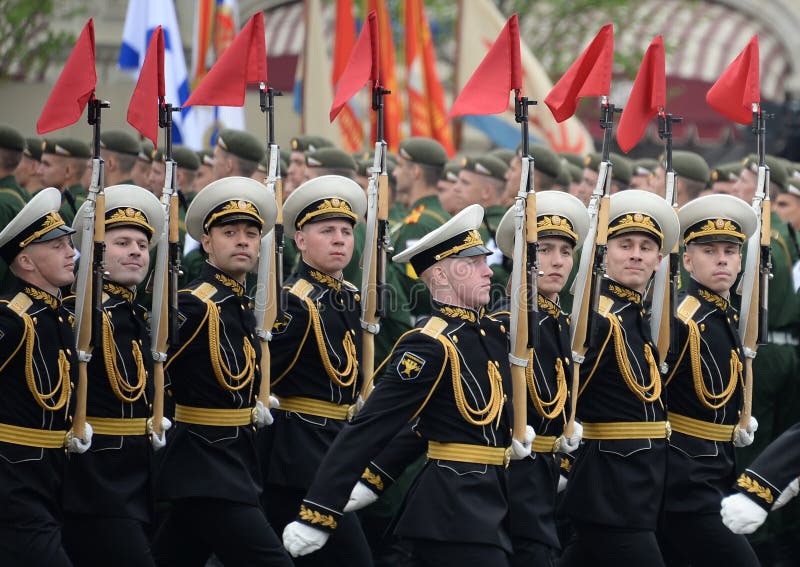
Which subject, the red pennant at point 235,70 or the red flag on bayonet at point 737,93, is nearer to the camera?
the red pennant at point 235,70

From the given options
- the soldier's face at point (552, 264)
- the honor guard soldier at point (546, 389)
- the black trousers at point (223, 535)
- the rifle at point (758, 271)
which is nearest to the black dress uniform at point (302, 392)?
the black trousers at point (223, 535)

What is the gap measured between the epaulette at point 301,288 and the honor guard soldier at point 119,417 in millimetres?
782

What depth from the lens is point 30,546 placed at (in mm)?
5906

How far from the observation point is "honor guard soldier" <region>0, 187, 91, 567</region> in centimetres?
594

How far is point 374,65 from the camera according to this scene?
24.9 ft

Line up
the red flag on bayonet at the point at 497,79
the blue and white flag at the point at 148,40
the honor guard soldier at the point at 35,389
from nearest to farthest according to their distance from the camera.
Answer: the honor guard soldier at the point at 35,389 → the red flag on bayonet at the point at 497,79 → the blue and white flag at the point at 148,40

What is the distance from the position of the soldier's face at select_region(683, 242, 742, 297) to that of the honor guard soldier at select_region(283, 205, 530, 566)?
1.50 metres

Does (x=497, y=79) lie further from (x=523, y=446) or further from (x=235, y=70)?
(x=523, y=446)

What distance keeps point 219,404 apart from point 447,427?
4.00 ft

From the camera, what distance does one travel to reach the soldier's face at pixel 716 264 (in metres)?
7.25

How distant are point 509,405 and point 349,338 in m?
1.42

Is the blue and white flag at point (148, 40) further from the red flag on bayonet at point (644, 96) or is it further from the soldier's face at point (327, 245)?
the red flag on bayonet at point (644, 96)

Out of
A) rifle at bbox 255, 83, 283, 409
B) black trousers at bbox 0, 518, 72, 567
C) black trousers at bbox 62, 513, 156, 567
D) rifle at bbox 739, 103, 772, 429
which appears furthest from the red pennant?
rifle at bbox 739, 103, 772, 429

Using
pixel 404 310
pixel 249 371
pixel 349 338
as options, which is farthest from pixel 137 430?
pixel 404 310
